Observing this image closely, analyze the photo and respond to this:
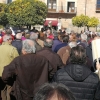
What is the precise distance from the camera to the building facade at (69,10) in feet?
134

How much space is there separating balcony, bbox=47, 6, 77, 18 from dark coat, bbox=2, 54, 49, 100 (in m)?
35.8

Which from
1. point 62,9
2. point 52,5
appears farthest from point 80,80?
point 52,5

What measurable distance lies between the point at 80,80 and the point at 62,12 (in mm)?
36538

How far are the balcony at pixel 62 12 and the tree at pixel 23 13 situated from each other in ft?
20.6

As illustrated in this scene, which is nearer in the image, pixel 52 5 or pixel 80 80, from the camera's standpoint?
pixel 80 80

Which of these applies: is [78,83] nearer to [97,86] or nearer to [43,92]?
[97,86]

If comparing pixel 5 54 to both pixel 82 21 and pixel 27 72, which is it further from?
pixel 82 21

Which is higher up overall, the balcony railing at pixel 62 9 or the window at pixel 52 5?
the window at pixel 52 5

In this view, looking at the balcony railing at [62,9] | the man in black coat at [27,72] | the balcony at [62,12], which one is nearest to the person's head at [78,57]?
the man in black coat at [27,72]

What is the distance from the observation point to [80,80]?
14.0 ft

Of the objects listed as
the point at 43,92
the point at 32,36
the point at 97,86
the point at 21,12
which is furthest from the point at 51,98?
the point at 21,12

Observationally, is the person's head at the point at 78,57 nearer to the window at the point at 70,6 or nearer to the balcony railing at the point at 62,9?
the balcony railing at the point at 62,9

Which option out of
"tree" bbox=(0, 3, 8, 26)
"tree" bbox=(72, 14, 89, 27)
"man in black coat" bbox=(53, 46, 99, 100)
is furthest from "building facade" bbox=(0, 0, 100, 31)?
"man in black coat" bbox=(53, 46, 99, 100)

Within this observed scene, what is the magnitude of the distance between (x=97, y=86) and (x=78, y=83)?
10.4 inches
